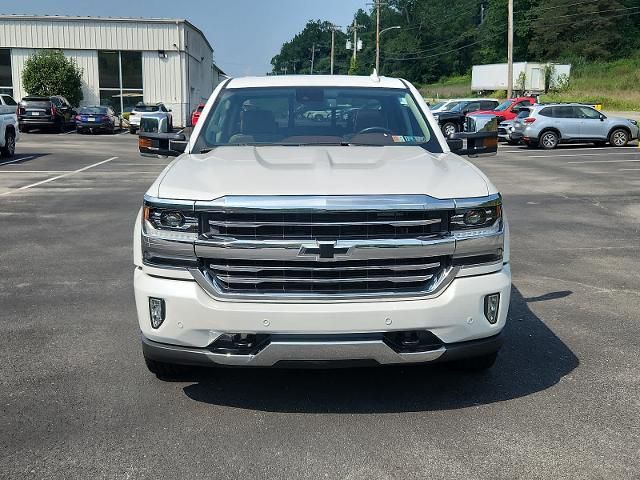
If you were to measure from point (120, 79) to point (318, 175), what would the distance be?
4314 centimetres

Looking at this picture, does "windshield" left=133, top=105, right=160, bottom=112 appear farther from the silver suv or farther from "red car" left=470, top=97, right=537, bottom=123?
the silver suv

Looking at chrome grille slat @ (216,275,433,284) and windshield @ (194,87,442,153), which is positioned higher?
windshield @ (194,87,442,153)

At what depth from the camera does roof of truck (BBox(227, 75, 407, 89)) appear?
5.82m

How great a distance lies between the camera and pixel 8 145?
20.4 metres

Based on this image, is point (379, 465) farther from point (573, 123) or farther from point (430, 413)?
point (573, 123)

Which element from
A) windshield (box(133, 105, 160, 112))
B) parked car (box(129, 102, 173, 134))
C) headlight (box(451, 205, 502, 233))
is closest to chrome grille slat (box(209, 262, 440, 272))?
headlight (box(451, 205, 502, 233))

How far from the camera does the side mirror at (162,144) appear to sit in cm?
529

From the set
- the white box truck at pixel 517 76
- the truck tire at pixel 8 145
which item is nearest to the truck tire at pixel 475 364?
the truck tire at pixel 8 145

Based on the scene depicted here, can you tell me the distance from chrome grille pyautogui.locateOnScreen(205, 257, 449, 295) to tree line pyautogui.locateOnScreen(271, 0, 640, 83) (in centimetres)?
7449

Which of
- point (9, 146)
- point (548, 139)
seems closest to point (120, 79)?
point (9, 146)

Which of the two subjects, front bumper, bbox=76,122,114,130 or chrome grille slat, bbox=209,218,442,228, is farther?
front bumper, bbox=76,122,114,130

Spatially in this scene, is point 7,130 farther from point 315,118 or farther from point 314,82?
point 315,118

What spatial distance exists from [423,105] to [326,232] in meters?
2.25

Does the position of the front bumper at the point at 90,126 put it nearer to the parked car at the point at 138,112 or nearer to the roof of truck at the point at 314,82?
the parked car at the point at 138,112
